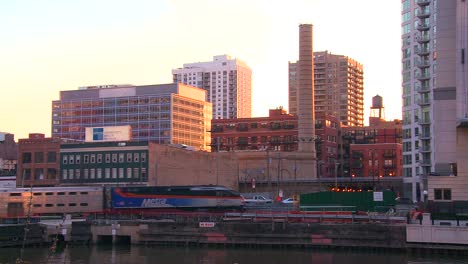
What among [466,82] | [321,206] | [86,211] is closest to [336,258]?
[321,206]

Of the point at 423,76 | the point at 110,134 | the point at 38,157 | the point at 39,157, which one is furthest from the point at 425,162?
the point at 38,157

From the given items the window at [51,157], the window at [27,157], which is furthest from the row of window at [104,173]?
the window at [27,157]

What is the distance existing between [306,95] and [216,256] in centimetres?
9693

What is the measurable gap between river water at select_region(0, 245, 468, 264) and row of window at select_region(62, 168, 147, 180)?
39421 mm

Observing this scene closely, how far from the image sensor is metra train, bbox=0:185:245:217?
101m

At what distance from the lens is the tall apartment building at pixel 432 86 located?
7712cm

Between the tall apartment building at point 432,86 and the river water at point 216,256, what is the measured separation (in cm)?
1673

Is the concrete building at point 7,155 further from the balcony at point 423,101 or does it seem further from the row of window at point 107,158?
the balcony at point 423,101

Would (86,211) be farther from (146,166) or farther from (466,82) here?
(466,82)

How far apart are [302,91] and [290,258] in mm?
97995

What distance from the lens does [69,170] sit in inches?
4847

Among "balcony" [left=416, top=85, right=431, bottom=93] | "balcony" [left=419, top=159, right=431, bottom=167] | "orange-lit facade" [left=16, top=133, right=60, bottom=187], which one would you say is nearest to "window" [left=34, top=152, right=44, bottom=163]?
"orange-lit facade" [left=16, top=133, right=60, bottom=187]

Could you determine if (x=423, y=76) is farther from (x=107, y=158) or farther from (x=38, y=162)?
(x=38, y=162)

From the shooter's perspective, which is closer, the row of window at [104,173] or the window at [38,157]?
the row of window at [104,173]
